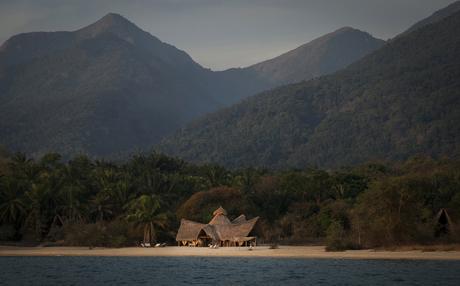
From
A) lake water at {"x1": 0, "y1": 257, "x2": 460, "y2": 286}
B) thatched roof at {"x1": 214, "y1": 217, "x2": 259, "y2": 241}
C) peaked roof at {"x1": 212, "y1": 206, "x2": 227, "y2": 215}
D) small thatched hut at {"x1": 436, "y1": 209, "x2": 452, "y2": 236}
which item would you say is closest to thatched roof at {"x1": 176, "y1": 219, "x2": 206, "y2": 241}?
thatched roof at {"x1": 214, "y1": 217, "x2": 259, "y2": 241}

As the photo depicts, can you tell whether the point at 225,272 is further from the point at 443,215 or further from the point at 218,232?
the point at 443,215

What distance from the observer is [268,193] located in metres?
93.6

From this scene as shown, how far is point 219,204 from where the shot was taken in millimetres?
87812

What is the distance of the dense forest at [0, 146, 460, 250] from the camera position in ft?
229

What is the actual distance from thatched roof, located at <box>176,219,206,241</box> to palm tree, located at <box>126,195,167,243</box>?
1988mm

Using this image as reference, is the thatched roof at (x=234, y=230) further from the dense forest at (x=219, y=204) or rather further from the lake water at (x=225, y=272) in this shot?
the lake water at (x=225, y=272)

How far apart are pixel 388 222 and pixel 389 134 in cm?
12527

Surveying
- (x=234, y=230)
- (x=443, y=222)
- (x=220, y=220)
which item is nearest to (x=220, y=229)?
(x=220, y=220)

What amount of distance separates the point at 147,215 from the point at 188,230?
16.6 ft

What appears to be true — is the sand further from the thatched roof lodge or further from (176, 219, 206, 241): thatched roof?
the thatched roof lodge

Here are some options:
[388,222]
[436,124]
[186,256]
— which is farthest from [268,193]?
[436,124]

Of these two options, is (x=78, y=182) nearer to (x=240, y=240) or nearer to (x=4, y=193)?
(x=4, y=193)

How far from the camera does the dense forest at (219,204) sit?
229ft

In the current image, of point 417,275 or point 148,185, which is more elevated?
point 148,185
